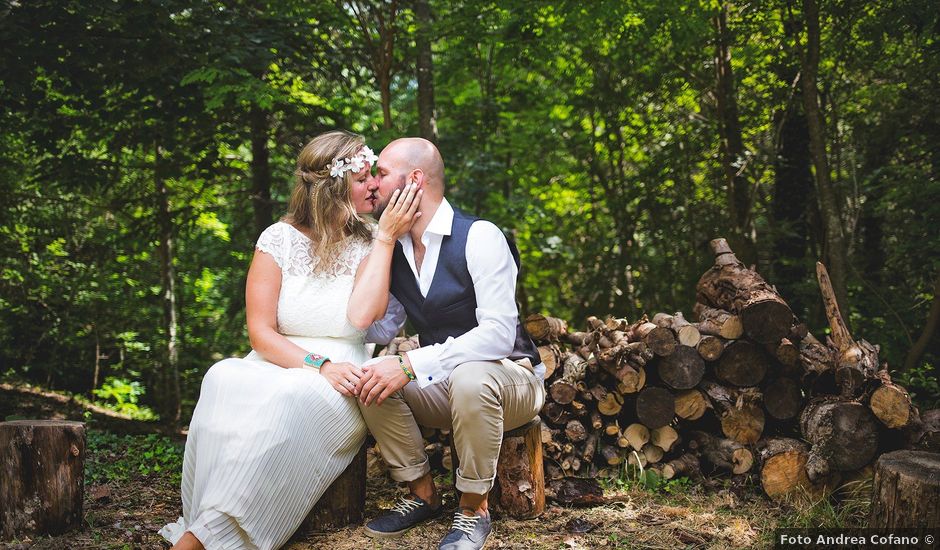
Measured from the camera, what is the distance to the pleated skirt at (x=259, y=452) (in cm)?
257

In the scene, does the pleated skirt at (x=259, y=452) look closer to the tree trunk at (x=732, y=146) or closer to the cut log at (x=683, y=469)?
the cut log at (x=683, y=469)

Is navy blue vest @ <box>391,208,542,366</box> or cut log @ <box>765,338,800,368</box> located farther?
cut log @ <box>765,338,800,368</box>

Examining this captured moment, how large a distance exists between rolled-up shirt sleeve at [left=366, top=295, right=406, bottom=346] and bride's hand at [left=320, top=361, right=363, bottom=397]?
1.29 feet

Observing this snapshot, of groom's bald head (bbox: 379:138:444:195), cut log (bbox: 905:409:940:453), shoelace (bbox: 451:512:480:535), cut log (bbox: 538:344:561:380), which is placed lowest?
shoelace (bbox: 451:512:480:535)

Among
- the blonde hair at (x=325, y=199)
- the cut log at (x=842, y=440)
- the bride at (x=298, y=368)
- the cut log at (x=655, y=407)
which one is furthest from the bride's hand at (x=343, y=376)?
the cut log at (x=842, y=440)

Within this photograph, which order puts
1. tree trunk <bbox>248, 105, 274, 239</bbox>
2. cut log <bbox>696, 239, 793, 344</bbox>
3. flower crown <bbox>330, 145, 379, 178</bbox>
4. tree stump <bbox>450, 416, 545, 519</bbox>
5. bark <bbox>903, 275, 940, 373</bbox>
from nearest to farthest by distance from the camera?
tree stump <bbox>450, 416, 545, 519</bbox>, flower crown <bbox>330, 145, 379, 178</bbox>, cut log <bbox>696, 239, 793, 344</bbox>, bark <bbox>903, 275, 940, 373</bbox>, tree trunk <bbox>248, 105, 274, 239</bbox>

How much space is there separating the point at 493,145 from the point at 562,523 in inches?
192

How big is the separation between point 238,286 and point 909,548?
7126 millimetres

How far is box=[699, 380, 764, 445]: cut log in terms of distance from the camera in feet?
12.0

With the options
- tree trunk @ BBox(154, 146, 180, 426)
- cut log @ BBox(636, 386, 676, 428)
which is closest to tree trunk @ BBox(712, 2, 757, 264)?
cut log @ BBox(636, 386, 676, 428)

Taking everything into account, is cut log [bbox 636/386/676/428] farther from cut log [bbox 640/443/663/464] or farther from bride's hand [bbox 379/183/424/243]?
bride's hand [bbox 379/183/424/243]

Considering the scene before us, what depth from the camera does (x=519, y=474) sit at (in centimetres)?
310

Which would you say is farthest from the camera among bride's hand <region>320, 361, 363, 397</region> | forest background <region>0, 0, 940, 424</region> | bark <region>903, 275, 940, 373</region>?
Answer: forest background <region>0, 0, 940, 424</region>

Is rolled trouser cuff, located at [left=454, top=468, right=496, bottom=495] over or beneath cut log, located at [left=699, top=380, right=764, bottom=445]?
beneath
